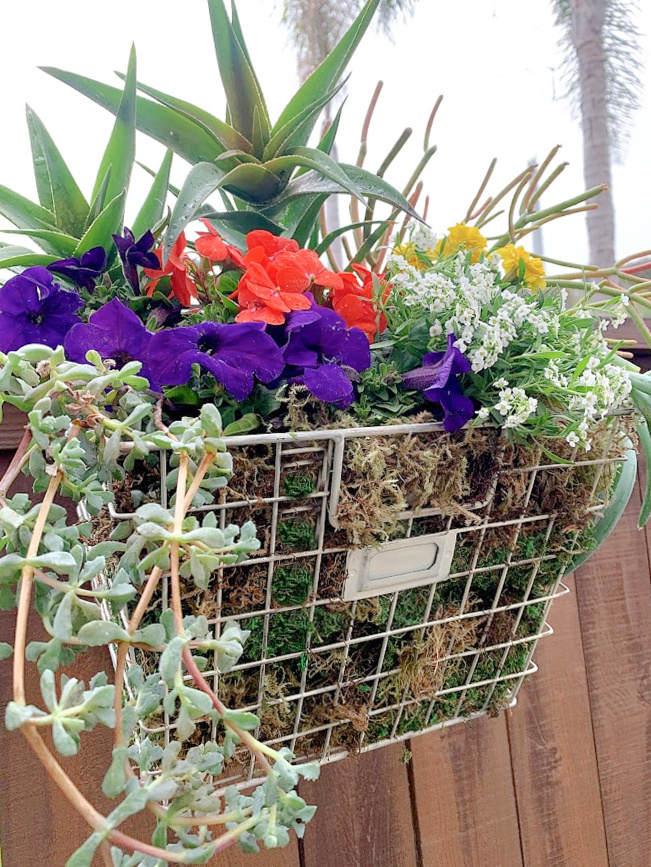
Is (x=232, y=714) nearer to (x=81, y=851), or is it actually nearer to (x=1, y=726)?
(x=81, y=851)

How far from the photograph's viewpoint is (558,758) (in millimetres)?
999

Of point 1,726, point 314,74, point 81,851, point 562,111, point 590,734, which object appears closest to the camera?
point 81,851

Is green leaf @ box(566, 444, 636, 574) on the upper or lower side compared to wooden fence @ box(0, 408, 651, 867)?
upper

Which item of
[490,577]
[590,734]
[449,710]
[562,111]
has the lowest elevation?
[590,734]

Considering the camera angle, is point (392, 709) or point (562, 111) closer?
point (392, 709)

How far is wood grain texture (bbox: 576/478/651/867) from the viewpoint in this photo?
1036mm

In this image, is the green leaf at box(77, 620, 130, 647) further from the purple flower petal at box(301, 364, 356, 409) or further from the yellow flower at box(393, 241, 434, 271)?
the yellow flower at box(393, 241, 434, 271)

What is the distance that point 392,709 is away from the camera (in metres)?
0.54

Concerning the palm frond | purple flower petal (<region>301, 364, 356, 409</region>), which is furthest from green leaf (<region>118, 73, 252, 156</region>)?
the palm frond

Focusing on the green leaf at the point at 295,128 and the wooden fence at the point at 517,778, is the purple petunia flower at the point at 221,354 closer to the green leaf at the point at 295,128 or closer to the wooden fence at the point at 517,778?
the green leaf at the point at 295,128

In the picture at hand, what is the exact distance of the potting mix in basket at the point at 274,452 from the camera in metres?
0.33

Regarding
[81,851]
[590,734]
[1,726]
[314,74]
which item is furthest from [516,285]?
[590,734]

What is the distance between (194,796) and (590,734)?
92 centimetres

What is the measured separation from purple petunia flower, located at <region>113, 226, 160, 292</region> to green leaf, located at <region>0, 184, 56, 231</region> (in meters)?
0.10
